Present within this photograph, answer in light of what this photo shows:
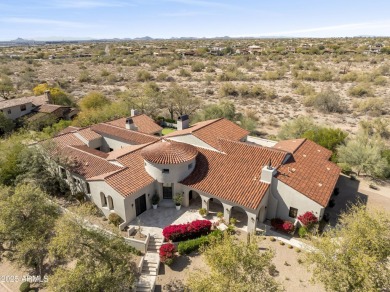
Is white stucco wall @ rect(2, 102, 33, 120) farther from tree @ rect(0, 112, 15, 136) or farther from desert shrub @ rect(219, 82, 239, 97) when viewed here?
desert shrub @ rect(219, 82, 239, 97)

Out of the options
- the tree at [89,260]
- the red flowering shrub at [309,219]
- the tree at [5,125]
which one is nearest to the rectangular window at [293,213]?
the red flowering shrub at [309,219]

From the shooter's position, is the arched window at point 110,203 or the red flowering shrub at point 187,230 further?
the arched window at point 110,203

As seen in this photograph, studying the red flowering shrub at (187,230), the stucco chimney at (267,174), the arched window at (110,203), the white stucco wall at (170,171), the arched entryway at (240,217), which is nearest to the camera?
the red flowering shrub at (187,230)

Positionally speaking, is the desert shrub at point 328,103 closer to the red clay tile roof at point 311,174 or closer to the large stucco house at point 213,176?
the large stucco house at point 213,176

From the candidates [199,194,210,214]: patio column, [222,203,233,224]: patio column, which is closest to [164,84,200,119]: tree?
[199,194,210,214]: patio column

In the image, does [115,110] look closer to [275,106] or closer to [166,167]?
[166,167]
